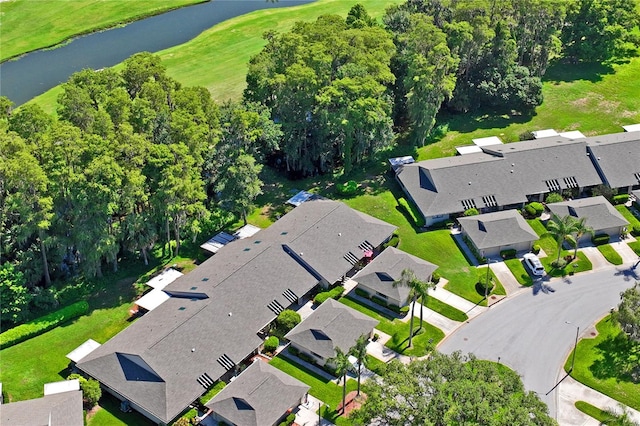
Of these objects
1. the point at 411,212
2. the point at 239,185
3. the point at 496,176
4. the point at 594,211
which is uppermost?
the point at 239,185

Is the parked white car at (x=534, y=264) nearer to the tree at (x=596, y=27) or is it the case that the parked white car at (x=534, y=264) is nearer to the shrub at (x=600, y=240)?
the shrub at (x=600, y=240)

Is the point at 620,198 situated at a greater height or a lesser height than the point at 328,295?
lesser

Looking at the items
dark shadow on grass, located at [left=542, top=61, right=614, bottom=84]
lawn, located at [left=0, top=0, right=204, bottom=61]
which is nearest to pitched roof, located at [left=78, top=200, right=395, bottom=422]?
dark shadow on grass, located at [left=542, top=61, right=614, bottom=84]

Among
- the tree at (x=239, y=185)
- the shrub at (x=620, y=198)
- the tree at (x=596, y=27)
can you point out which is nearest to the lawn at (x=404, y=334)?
the tree at (x=239, y=185)

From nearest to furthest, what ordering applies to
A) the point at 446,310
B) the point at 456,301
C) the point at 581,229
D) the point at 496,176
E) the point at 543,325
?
the point at 543,325
the point at 446,310
the point at 456,301
the point at 581,229
the point at 496,176

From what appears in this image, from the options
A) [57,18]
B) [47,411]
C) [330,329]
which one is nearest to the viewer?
[47,411]

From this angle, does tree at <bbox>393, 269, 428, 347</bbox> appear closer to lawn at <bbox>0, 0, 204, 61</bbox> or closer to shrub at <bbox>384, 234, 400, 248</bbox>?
shrub at <bbox>384, 234, 400, 248</bbox>

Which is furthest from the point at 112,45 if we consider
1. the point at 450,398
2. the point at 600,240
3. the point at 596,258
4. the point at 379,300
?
the point at 450,398

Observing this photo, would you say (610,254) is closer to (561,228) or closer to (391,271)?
(561,228)
